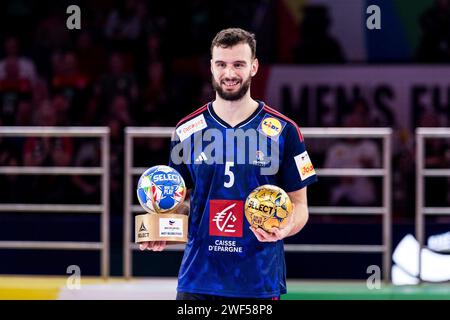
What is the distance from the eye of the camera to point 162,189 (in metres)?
5.22

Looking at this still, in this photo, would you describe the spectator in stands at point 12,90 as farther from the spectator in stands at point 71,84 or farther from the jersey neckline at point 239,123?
the jersey neckline at point 239,123

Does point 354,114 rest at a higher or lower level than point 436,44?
lower

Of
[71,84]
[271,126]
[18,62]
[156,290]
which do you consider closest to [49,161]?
[156,290]

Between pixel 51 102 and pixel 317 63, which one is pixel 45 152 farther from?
pixel 317 63

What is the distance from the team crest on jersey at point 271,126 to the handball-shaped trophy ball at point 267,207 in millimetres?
312

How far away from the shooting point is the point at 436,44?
12.9 m

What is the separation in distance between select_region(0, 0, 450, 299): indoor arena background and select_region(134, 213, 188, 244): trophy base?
9.19ft

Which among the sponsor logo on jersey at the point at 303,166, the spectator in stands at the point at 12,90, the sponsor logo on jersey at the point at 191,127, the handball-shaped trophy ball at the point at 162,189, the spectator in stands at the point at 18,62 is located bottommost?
the handball-shaped trophy ball at the point at 162,189

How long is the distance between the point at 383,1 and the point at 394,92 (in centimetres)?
142

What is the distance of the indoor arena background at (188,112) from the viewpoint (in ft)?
28.1

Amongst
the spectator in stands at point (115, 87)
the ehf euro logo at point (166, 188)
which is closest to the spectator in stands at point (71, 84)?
the spectator in stands at point (115, 87)

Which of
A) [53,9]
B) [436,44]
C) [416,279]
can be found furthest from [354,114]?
[53,9]

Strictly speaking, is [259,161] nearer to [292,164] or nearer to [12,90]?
[292,164]

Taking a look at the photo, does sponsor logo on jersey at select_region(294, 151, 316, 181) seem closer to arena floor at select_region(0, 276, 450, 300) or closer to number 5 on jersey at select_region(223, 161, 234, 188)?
number 5 on jersey at select_region(223, 161, 234, 188)
